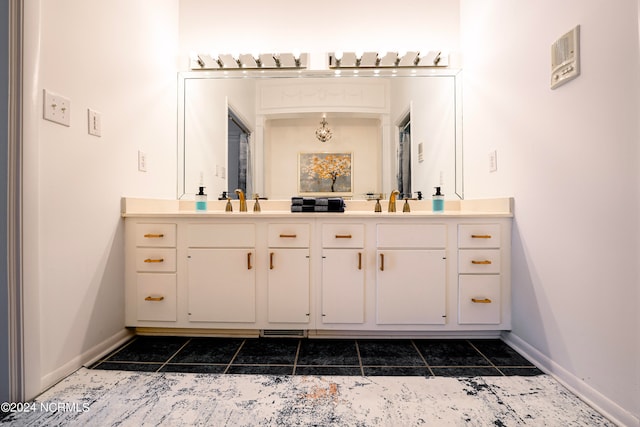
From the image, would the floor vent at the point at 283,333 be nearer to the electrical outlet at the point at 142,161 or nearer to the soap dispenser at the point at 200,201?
the soap dispenser at the point at 200,201

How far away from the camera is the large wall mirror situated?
2355 mm

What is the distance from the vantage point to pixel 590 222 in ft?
4.12

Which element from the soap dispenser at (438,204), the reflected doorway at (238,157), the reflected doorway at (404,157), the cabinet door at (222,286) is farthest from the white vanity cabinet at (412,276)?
the reflected doorway at (238,157)


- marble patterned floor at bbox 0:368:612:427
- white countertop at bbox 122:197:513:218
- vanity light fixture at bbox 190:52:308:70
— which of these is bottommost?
marble patterned floor at bbox 0:368:612:427

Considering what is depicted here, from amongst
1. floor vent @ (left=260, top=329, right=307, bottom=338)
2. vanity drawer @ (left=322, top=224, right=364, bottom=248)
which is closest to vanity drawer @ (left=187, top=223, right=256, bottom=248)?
vanity drawer @ (left=322, top=224, right=364, bottom=248)

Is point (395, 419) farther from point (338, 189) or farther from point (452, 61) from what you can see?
point (452, 61)

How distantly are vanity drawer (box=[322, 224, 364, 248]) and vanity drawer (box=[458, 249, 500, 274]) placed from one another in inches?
23.1

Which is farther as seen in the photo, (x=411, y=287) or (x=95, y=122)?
(x=411, y=287)

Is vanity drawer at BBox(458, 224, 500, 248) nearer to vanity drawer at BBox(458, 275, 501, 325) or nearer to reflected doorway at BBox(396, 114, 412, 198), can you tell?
vanity drawer at BBox(458, 275, 501, 325)

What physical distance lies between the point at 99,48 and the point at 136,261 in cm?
117

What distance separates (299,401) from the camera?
50.1 inches

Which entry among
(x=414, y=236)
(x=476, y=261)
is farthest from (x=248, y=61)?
(x=476, y=261)

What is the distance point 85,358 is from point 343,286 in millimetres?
1357

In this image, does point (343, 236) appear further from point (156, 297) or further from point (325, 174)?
point (156, 297)
